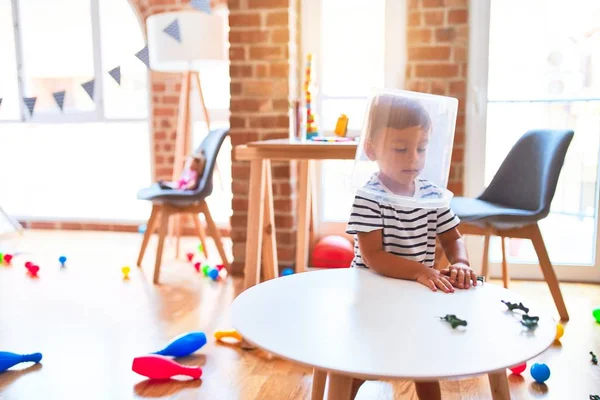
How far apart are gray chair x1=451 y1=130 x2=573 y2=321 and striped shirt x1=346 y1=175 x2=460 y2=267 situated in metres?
0.98

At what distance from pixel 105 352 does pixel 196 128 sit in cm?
225

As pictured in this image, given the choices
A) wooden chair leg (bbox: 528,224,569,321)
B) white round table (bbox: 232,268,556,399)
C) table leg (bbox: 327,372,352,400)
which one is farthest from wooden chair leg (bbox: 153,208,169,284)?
table leg (bbox: 327,372,352,400)

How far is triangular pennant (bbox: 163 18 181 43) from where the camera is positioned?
3.14 meters

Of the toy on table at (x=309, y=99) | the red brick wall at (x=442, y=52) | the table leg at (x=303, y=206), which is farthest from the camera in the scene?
the red brick wall at (x=442, y=52)

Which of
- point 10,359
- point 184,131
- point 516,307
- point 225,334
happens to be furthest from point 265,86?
point 516,307

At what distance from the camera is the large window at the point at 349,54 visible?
117 inches

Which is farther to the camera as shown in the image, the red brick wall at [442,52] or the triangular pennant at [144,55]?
the triangular pennant at [144,55]

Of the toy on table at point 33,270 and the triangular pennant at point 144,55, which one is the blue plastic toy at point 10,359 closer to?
the toy on table at point 33,270

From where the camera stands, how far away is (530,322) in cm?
89

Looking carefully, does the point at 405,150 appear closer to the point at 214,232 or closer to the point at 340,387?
the point at 340,387

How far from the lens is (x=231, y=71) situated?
2928mm

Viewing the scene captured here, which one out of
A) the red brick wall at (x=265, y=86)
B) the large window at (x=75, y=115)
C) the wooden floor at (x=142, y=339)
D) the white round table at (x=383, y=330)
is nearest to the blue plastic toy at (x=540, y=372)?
the wooden floor at (x=142, y=339)

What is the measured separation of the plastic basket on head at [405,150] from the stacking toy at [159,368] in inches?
36.7

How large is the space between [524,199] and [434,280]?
1508 millimetres
